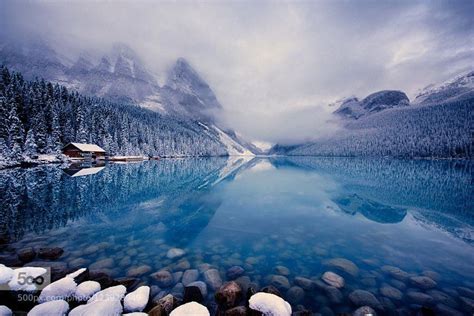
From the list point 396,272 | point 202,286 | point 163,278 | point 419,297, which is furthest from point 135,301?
point 396,272

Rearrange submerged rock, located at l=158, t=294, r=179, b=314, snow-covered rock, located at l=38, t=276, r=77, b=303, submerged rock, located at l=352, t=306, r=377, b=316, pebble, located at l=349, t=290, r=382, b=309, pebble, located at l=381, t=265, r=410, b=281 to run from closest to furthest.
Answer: snow-covered rock, located at l=38, t=276, r=77, b=303 → submerged rock, located at l=158, t=294, r=179, b=314 → submerged rock, located at l=352, t=306, r=377, b=316 → pebble, located at l=349, t=290, r=382, b=309 → pebble, located at l=381, t=265, r=410, b=281

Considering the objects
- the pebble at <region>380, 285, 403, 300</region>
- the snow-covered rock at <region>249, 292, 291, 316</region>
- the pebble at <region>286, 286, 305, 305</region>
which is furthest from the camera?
the pebble at <region>380, 285, 403, 300</region>

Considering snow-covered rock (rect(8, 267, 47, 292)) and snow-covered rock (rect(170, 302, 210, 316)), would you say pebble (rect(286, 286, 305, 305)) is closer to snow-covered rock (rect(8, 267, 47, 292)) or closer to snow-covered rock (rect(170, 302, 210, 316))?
snow-covered rock (rect(170, 302, 210, 316))

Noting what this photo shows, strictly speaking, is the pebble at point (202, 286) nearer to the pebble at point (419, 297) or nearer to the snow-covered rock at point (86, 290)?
the snow-covered rock at point (86, 290)

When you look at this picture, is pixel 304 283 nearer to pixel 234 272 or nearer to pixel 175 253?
pixel 234 272

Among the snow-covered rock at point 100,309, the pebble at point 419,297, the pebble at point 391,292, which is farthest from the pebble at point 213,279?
the pebble at point 419,297

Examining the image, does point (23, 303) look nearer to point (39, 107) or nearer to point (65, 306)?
point (65, 306)

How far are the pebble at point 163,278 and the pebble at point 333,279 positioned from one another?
6.26 m

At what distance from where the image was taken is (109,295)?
6.14 meters

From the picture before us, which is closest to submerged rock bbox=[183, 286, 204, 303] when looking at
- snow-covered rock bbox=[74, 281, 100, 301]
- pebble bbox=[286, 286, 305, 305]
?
snow-covered rock bbox=[74, 281, 100, 301]

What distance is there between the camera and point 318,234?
14430 mm

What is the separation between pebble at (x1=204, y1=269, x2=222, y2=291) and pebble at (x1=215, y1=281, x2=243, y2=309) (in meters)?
0.84

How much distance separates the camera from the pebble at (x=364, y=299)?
7.17 m

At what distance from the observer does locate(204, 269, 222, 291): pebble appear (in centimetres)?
790
